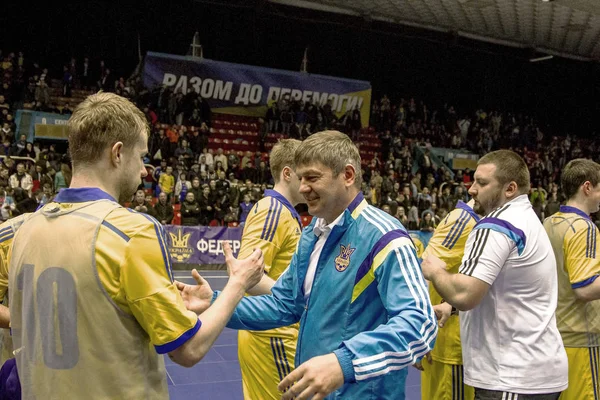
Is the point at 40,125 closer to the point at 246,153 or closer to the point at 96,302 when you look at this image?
the point at 246,153

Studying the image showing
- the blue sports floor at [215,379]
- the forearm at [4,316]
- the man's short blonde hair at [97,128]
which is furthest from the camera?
the blue sports floor at [215,379]

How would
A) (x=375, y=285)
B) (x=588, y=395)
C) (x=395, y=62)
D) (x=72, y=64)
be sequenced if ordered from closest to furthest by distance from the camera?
1. (x=375, y=285)
2. (x=588, y=395)
3. (x=72, y=64)
4. (x=395, y=62)

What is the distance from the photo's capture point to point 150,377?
5.88 feet

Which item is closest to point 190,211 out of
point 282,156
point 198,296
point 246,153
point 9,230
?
point 246,153


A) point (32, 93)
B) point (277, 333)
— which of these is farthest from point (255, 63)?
point (277, 333)

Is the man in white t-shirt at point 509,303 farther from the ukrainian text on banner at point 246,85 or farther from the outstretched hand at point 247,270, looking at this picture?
the ukrainian text on banner at point 246,85

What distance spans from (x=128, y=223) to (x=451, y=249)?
2845 mm

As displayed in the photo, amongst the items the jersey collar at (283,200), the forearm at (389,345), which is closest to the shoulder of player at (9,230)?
the jersey collar at (283,200)

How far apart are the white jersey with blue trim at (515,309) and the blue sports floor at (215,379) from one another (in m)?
2.65

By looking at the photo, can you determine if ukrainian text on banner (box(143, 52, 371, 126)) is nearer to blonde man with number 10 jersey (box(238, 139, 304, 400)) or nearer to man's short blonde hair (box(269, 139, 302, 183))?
man's short blonde hair (box(269, 139, 302, 183))

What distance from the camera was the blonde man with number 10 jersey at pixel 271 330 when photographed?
11.6 ft

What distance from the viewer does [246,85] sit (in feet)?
74.6

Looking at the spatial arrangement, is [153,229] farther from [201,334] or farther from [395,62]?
[395,62]

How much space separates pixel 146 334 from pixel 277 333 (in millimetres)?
1816
